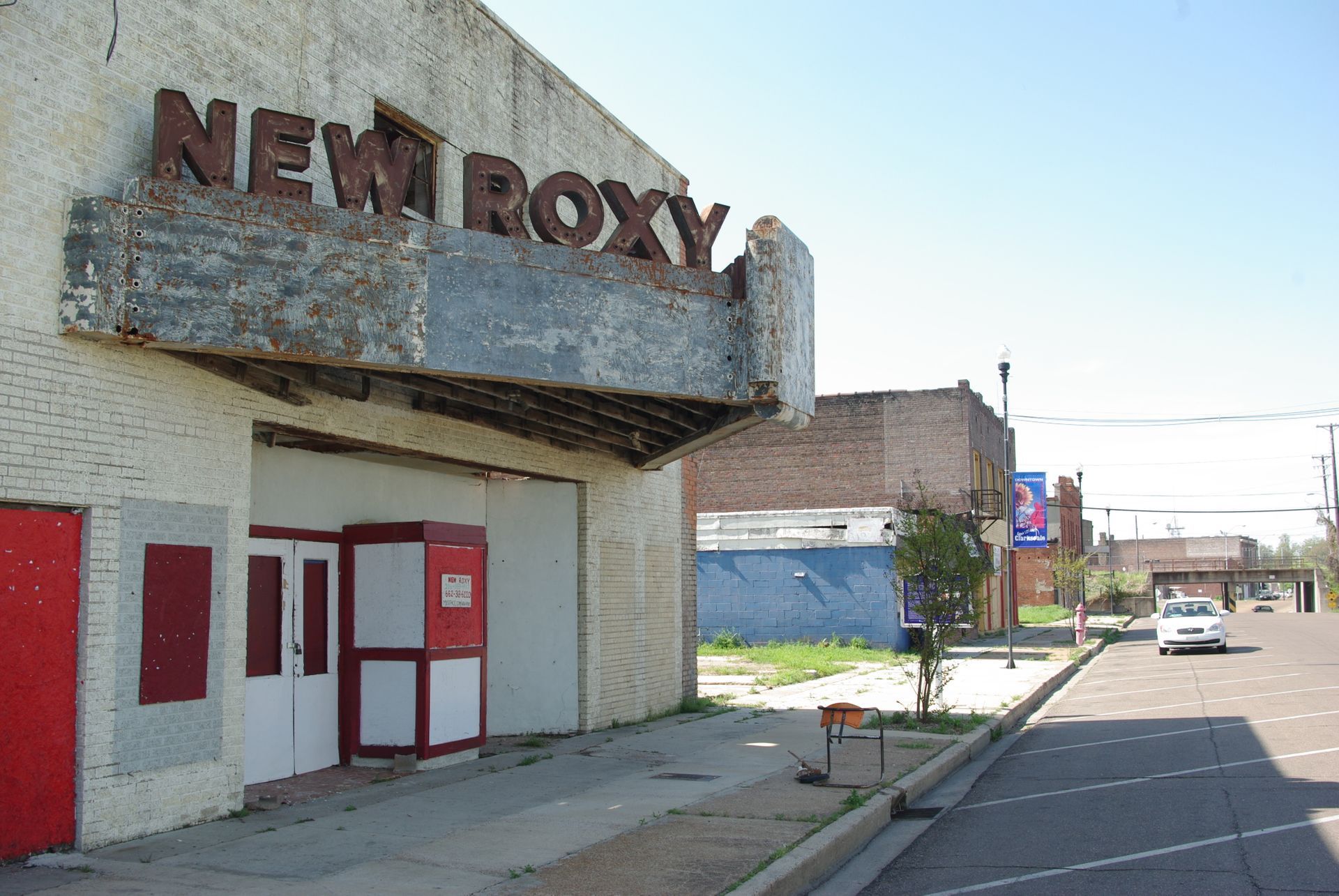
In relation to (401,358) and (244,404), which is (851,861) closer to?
(401,358)

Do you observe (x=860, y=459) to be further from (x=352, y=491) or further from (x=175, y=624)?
(x=175, y=624)

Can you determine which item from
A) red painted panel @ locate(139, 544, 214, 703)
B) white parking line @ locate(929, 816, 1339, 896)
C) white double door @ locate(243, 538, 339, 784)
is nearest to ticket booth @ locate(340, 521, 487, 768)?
white double door @ locate(243, 538, 339, 784)

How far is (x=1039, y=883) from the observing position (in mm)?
6969

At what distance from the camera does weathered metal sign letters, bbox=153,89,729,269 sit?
7945 mm

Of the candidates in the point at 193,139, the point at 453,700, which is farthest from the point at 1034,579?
the point at 193,139

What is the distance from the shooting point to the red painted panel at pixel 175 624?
793 centimetres

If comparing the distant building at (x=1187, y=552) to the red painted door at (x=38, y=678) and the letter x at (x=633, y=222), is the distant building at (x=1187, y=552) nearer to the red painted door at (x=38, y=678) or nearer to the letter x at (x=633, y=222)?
the letter x at (x=633, y=222)

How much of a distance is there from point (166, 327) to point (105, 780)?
10.4 ft

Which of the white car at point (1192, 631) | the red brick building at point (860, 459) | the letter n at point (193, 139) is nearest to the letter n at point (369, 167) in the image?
the letter n at point (193, 139)

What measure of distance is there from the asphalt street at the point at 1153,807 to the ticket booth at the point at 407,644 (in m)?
4.96

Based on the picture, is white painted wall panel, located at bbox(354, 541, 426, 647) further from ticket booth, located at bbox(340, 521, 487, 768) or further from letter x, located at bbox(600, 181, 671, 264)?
letter x, located at bbox(600, 181, 671, 264)

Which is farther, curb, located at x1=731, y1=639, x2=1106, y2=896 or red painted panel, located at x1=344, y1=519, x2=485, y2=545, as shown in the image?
red painted panel, located at x1=344, y1=519, x2=485, y2=545

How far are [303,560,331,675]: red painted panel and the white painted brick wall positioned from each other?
1710mm

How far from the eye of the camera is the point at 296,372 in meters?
8.97
